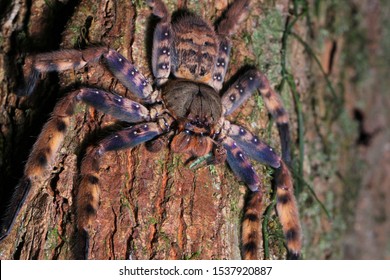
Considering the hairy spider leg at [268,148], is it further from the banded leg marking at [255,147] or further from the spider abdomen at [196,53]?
the spider abdomen at [196,53]

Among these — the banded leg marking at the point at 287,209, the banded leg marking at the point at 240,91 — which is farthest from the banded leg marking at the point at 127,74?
the banded leg marking at the point at 287,209

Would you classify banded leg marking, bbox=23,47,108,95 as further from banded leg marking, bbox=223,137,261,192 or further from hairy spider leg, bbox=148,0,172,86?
banded leg marking, bbox=223,137,261,192

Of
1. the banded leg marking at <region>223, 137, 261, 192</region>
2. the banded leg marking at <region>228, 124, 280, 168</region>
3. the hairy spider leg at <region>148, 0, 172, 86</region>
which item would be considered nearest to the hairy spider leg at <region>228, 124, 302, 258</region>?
the banded leg marking at <region>228, 124, 280, 168</region>

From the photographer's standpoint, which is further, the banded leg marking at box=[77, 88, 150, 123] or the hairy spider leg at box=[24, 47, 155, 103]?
the hairy spider leg at box=[24, 47, 155, 103]

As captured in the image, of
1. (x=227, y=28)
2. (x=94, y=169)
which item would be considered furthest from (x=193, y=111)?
(x=94, y=169)

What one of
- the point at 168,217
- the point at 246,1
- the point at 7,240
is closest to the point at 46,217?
the point at 7,240

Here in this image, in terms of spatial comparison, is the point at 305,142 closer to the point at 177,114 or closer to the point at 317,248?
the point at 317,248

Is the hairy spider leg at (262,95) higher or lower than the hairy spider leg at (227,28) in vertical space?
lower

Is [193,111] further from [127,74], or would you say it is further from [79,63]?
[79,63]
